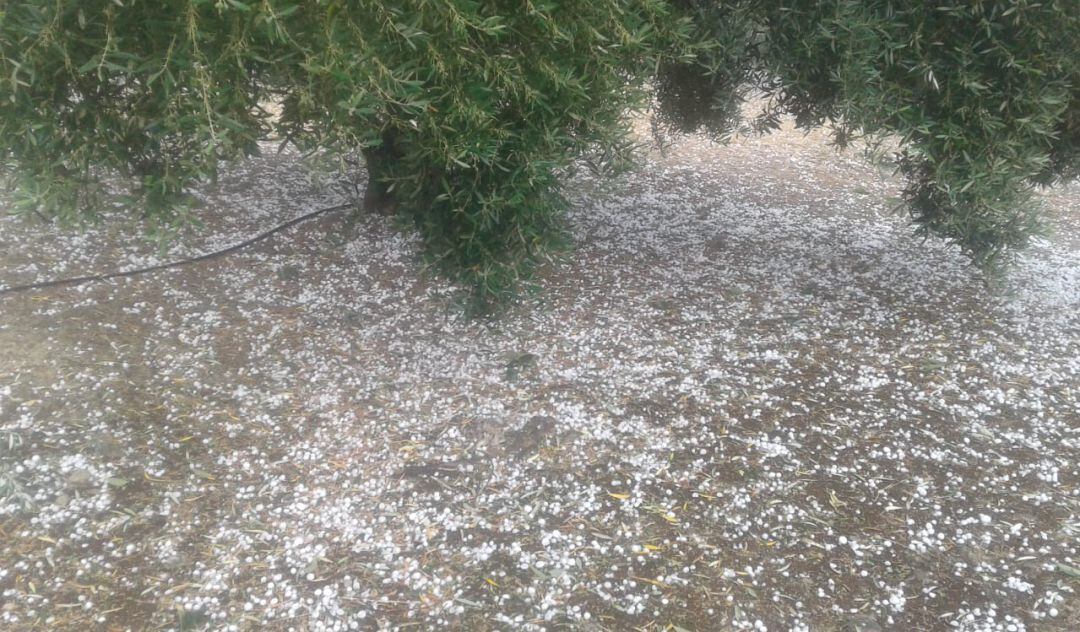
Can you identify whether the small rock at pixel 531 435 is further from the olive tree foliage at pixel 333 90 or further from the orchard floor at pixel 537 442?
the olive tree foliage at pixel 333 90

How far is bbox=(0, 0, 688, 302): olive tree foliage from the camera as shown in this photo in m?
2.62

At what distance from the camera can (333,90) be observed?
2863mm

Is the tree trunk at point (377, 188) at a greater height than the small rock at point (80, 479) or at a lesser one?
greater

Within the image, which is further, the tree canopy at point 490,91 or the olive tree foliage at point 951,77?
the olive tree foliage at point 951,77

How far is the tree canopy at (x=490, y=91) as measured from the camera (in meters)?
2.67

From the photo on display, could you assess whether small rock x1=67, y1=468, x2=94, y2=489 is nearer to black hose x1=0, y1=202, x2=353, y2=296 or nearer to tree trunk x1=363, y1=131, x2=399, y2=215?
black hose x1=0, y1=202, x2=353, y2=296

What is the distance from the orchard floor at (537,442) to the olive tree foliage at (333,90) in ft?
3.80

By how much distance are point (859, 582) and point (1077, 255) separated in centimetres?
499

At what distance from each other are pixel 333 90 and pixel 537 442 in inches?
82.9

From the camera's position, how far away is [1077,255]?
6.56 meters

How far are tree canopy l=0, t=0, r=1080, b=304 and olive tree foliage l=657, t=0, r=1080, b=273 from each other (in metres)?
0.01

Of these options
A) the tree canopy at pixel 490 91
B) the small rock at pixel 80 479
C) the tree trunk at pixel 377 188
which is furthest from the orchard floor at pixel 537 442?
the tree canopy at pixel 490 91

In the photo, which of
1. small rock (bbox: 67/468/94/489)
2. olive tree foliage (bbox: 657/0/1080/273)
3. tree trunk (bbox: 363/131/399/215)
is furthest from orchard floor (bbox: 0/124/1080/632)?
olive tree foliage (bbox: 657/0/1080/273)

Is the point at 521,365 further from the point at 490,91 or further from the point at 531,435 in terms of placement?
the point at 490,91
